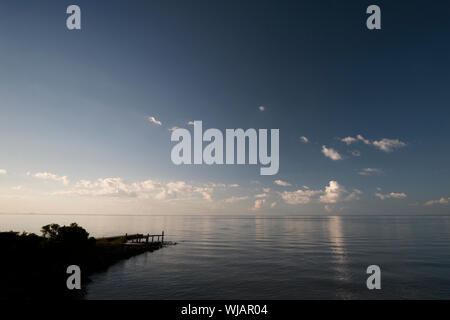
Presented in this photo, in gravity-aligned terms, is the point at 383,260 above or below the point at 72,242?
below

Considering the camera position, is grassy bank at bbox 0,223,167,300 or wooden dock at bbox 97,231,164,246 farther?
A: wooden dock at bbox 97,231,164,246

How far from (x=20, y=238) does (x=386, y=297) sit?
45.5 meters

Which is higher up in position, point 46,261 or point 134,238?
point 46,261

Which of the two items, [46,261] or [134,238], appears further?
[134,238]

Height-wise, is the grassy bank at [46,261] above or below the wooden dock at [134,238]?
above

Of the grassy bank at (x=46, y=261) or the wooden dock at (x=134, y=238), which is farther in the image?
the wooden dock at (x=134, y=238)

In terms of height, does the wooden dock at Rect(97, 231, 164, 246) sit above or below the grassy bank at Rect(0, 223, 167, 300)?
below
